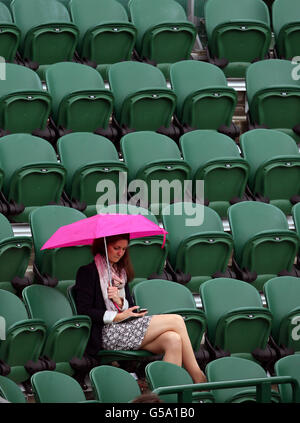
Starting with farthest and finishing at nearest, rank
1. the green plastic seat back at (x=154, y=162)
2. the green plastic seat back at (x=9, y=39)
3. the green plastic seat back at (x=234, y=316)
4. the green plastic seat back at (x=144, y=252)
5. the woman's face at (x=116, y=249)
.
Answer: the green plastic seat back at (x=9, y=39), the green plastic seat back at (x=154, y=162), the green plastic seat back at (x=144, y=252), the green plastic seat back at (x=234, y=316), the woman's face at (x=116, y=249)

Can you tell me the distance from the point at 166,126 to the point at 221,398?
1.97 metres

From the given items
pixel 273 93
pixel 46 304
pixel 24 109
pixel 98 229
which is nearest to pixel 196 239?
pixel 98 229

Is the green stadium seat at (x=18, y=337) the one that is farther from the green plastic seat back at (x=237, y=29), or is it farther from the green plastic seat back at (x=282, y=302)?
the green plastic seat back at (x=237, y=29)

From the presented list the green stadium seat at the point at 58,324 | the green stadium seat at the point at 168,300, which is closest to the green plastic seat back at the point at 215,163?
the green stadium seat at the point at 168,300

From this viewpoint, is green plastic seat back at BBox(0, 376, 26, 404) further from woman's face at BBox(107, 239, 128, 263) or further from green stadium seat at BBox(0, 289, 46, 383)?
woman's face at BBox(107, 239, 128, 263)

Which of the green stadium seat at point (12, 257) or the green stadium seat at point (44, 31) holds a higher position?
the green stadium seat at point (44, 31)

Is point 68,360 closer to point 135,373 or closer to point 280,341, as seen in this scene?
point 135,373

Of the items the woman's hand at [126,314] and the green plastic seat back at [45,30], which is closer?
the woman's hand at [126,314]

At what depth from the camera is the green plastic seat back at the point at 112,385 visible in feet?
12.9

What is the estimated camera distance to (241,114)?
638 cm

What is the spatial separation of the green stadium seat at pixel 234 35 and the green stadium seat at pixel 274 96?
0.17 metres

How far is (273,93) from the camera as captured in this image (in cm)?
591

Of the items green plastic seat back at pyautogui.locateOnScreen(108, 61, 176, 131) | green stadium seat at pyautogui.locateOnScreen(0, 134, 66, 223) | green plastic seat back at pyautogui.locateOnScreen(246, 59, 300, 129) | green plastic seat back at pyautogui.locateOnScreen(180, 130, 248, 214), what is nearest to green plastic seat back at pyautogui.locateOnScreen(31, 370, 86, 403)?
green stadium seat at pyautogui.locateOnScreen(0, 134, 66, 223)

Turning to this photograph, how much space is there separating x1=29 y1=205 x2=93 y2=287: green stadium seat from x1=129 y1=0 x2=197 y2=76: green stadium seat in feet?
5.36
